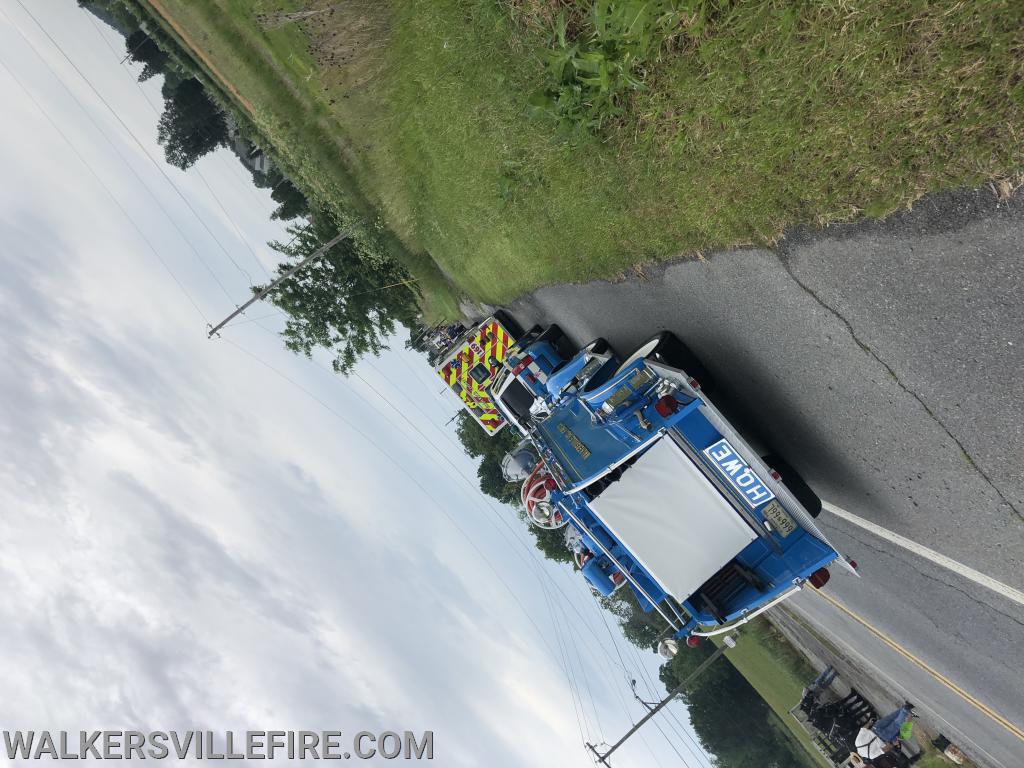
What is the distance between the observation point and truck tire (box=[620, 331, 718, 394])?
639 centimetres

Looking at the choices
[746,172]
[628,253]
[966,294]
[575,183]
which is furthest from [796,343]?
[575,183]

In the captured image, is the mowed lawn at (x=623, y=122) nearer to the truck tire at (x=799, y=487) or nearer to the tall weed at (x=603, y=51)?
the tall weed at (x=603, y=51)

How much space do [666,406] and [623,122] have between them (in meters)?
3.32

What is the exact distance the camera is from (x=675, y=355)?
21.3 ft

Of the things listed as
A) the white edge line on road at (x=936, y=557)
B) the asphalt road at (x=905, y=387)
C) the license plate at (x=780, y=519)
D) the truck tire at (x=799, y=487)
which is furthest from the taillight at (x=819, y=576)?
the white edge line on road at (x=936, y=557)

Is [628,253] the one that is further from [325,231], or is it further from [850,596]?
[325,231]

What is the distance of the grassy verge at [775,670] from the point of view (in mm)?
15070

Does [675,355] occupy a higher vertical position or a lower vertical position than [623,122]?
lower

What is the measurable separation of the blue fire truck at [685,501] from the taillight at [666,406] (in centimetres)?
1

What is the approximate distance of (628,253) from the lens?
6699mm

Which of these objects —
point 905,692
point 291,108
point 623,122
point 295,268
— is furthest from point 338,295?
point 905,692

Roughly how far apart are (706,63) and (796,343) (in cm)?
299

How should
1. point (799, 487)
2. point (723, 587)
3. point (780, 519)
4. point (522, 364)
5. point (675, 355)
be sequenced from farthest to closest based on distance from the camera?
point (522, 364), point (675, 355), point (799, 487), point (723, 587), point (780, 519)

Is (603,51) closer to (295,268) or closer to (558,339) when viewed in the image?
(558,339)
